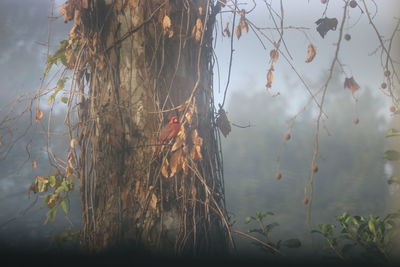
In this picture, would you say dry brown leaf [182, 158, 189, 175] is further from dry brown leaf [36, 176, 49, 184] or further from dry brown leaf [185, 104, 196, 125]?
dry brown leaf [36, 176, 49, 184]

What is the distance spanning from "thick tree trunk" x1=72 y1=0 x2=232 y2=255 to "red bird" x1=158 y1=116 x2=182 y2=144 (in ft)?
0.05

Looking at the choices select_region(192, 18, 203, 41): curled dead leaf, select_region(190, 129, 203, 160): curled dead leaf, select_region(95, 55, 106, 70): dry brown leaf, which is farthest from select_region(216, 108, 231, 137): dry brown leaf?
select_region(95, 55, 106, 70): dry brown leaf

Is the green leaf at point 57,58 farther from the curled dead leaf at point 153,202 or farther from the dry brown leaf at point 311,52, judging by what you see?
the dry brown leaf at point 311,52

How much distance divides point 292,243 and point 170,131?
561mm

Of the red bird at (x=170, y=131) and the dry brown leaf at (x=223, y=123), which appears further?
the dry brown leaf at (x=223, y=123)

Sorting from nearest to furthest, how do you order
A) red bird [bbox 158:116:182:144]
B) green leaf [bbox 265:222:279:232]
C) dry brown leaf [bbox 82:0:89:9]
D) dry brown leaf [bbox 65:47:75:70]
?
red bird [bbox 158:116:182:144] → dry brown leaf [bbox 82:0:89:9] → dry brown leaf [bbox 65:47:75:70] → green leaf [bbox 265:222:279:232]

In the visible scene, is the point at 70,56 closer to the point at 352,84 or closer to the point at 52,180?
the point at 52,180

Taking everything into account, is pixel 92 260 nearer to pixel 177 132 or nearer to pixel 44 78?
pixel 177 132

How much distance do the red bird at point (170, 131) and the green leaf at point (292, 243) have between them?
535mm

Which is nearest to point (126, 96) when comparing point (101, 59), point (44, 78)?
point (101, 59)

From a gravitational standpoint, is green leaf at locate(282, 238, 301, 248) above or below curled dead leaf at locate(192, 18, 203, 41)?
below

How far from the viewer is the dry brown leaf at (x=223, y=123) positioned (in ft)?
4.13

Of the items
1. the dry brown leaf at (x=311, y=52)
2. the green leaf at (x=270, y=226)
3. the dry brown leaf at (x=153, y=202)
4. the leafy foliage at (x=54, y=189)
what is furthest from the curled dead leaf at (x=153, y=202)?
the dry brown leaf at (x=311, y=52)

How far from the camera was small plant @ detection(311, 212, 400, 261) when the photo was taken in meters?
1.37
